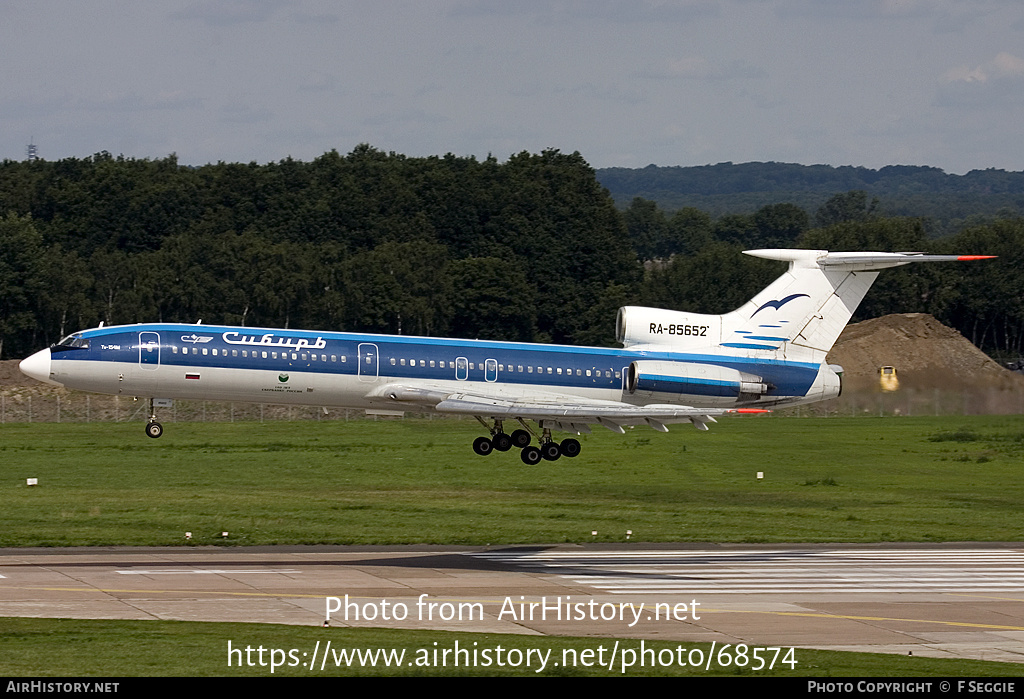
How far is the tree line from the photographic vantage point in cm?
13888

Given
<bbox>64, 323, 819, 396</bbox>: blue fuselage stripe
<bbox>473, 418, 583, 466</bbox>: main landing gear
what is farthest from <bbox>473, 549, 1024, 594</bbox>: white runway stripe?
<bbox>64, 323, 819, 396</bbox>: blue fuselage stripe

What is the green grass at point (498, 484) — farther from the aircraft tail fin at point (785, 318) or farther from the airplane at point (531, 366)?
the aircraft tail fin at point (785, 318)

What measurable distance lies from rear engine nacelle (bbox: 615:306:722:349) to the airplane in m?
0.05

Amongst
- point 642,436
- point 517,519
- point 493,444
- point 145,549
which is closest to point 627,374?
point 493,444

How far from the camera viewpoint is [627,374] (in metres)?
56.6

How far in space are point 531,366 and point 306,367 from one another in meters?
8.82

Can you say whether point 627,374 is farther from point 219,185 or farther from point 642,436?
point 219,185

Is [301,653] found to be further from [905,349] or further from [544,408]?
[905,349]

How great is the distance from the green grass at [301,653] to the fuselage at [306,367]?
11.1 metres

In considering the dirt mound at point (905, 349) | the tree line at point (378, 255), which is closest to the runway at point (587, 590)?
the dirt mound at point (905, 349)

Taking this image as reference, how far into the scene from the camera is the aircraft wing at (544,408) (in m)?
53.5

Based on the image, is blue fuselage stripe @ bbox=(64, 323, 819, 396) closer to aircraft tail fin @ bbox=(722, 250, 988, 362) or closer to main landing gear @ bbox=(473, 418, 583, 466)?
aircraft tail fin @ bbox=(722, 250, 988, 362)

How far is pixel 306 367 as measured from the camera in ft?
175

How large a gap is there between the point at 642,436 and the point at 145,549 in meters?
47.6
